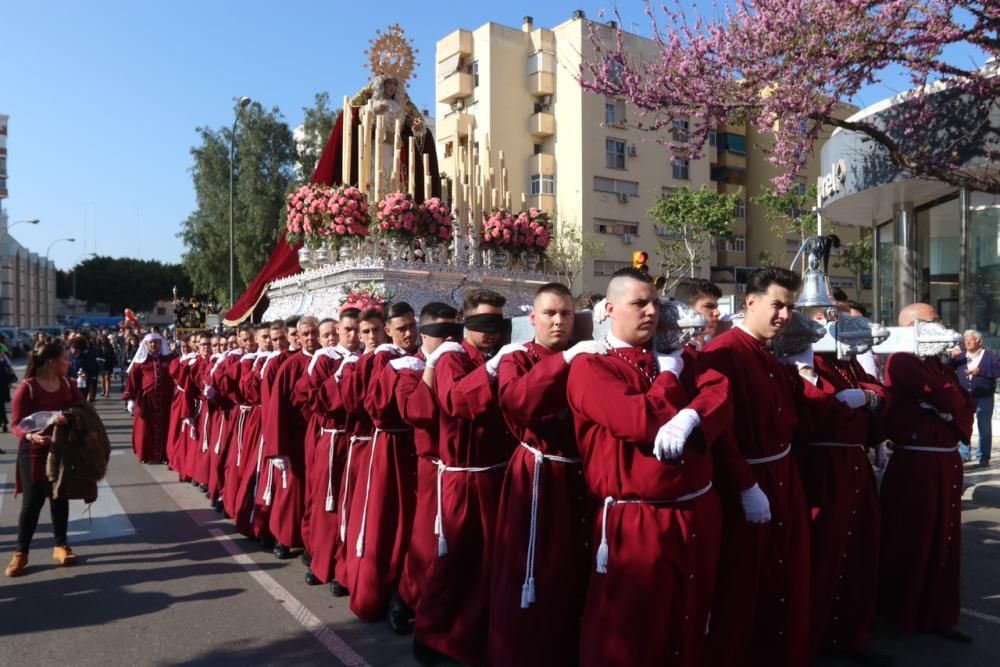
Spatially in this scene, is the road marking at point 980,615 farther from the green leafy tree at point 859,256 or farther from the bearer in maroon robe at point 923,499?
the green leafy tree at point 859,256

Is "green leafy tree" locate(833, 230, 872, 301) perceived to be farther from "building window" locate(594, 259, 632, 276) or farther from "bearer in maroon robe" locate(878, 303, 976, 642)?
"bearer in maroon robe" locate(878, 303, 976, 642)

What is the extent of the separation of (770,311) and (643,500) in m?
1.26

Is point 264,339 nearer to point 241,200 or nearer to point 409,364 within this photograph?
point 409,364

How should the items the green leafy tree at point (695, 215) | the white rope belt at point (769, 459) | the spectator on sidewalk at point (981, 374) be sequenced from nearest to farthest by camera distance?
1. the white rope belt at point (769, 459)
2. the spectator on sidewalk at point (981, 374)
3. the green leafy tree at point (695, 215)

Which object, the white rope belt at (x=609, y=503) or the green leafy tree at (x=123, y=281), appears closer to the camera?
the white rope belt at (x=609, y=503)

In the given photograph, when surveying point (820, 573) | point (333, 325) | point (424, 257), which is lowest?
point (820, 573)

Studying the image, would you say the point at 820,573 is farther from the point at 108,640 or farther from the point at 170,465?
the point at 170,465

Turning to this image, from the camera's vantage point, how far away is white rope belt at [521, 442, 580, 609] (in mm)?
3668

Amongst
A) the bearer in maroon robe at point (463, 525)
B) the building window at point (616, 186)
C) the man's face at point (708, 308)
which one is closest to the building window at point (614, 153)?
the building window at point (616, 186)

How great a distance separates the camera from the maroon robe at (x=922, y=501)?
4633 mm

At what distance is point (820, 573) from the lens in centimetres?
428

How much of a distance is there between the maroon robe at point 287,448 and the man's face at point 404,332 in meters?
1.25

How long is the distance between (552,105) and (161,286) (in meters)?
58.6

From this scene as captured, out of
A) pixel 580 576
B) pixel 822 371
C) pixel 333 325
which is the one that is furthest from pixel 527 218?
pixel 580 576
